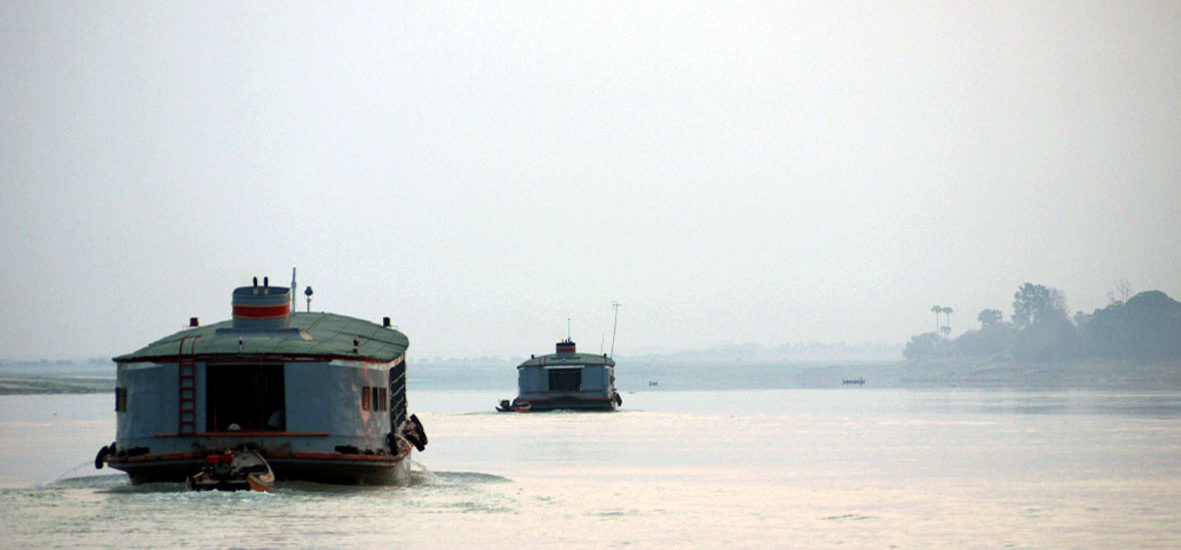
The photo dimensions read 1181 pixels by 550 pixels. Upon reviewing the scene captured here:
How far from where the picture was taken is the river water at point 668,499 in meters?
28.8

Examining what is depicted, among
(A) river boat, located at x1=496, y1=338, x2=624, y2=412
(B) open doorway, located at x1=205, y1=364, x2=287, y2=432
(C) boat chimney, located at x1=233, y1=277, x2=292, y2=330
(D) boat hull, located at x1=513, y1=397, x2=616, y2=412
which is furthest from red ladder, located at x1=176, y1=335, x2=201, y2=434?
(D) boat hull, located at x1=513, y1=397, x2=616, y2=412

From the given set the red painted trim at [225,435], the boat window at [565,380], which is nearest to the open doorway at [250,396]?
the red painted trim at [225,435]

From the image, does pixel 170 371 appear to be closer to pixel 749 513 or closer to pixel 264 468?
pixel 264 468

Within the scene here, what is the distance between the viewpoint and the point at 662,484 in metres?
43.3

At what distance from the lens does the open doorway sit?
37906 millimetres

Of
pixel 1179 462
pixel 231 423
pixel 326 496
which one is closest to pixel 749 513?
pixel 326 496

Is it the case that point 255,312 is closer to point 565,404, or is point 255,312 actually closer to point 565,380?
point 565,404

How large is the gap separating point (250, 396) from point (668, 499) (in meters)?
12.3

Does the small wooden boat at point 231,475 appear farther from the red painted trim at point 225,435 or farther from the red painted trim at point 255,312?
the red painted trim at point 255,312

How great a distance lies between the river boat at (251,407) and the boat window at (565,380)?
214ft

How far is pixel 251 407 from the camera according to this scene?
39125 mm

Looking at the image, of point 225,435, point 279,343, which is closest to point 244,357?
point 279,343

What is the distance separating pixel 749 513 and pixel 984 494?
27.8 ft

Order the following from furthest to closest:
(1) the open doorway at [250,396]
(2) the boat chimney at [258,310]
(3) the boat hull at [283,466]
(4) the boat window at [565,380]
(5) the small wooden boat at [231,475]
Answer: (4) the boat window at [565,380] < (2) the boat chimney at [258,310] < (1) the open doorway at [250,396] < (3) the boat hull at [283,466] < (5) the small wooden boat at [231,475]
